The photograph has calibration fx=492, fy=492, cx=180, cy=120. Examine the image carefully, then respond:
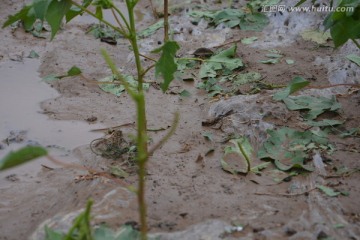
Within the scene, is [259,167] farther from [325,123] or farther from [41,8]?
[41,8]

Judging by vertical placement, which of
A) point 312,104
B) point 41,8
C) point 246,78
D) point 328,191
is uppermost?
point 41,8

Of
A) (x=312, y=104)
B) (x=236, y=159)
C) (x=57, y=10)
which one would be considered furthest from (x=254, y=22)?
(x=57, y=10)

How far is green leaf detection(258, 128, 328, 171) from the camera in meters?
2.23

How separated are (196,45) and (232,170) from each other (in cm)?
192

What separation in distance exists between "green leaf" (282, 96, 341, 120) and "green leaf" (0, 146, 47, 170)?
157 cm

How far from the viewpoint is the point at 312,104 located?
2.67 m

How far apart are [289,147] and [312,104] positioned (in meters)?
0.43

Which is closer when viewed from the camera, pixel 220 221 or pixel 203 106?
pixel 220 221

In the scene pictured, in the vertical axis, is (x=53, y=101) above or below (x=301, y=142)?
above

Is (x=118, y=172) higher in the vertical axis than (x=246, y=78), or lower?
lower

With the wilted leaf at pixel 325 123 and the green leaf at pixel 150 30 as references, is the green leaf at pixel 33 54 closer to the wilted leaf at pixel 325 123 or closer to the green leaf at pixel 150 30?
the green leaf at pixel 150 30

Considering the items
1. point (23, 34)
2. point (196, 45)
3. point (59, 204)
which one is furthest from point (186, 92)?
point (23, 34)

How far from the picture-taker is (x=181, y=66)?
11.7ft

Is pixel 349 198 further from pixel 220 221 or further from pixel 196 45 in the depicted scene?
pixel 196 45
